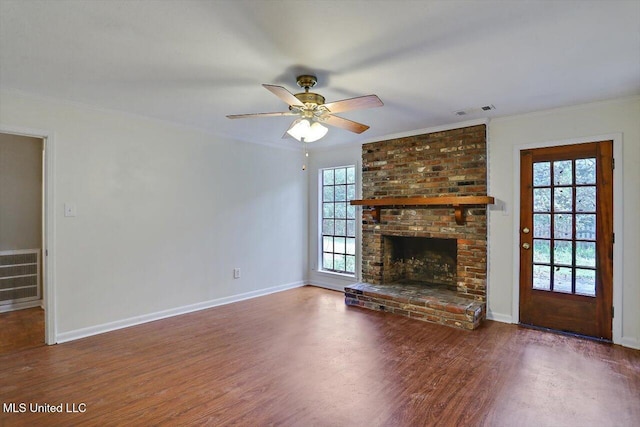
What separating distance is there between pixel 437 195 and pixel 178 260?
3.36 meters

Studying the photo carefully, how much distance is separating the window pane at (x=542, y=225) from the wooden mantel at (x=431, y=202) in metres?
0.47

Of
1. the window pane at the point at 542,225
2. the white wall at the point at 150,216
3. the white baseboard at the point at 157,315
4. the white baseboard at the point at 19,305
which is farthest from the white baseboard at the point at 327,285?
the white baseboard at the point at 19,305

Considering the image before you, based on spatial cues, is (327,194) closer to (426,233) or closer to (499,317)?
(426,233)

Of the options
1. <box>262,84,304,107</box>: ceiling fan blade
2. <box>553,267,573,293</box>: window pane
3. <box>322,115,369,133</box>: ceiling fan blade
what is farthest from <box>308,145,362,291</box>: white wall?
<box>262,84,304,107</box>: ceiling fan blade

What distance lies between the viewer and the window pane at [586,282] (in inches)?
133

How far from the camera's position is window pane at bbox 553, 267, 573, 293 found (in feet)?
11.5

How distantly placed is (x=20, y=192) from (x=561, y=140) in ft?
21.9

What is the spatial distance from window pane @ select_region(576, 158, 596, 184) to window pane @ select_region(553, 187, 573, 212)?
0.13 meters

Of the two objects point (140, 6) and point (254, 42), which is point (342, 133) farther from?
point (140, 6)

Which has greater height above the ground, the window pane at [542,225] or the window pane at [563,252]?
the window pane at [542,225]

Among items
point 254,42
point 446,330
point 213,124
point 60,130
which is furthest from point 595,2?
point 60,130

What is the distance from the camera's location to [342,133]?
461 cm

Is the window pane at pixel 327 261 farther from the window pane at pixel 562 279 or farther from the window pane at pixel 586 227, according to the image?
the window pane at pixel 586 227

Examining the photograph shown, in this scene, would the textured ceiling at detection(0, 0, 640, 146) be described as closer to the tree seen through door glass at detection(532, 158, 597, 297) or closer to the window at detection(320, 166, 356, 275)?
the tree seen through door glass at detection(532, 158, 597, 297)
